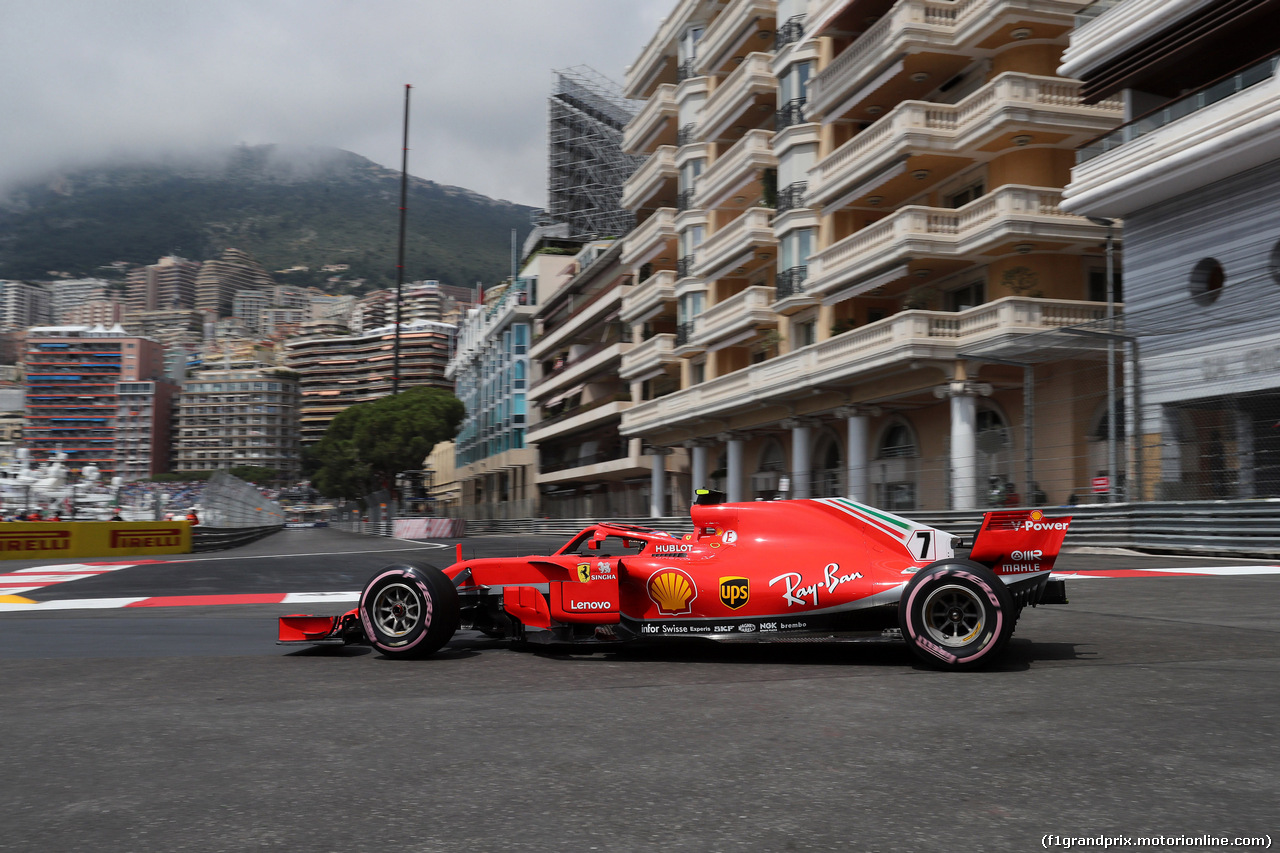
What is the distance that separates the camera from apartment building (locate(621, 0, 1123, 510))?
25312 millimetres

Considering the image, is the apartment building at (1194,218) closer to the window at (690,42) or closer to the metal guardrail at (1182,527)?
the metal guardrail at (1182,527)

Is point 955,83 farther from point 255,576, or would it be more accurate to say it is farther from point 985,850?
point 985,850

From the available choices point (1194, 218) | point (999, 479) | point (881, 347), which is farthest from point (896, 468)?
point (1194, 218)

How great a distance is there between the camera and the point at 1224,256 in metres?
19.4

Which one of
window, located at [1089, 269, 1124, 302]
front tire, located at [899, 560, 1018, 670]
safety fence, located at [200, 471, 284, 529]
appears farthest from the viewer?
safety fence, located at [200, 471, 284, 529]

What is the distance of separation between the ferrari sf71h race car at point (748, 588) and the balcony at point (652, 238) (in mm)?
39476

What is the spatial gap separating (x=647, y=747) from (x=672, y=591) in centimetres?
272

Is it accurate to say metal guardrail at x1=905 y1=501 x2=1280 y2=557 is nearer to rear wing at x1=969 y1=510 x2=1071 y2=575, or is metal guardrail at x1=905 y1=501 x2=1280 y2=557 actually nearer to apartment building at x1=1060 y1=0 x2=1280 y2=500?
apartment building at x1=1060 y1=0 x2=1280 y2=500

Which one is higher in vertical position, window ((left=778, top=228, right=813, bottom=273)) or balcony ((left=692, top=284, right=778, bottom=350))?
window ((left=778, top=228, right=813, bottom=273))

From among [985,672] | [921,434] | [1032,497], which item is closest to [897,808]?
[985,672]

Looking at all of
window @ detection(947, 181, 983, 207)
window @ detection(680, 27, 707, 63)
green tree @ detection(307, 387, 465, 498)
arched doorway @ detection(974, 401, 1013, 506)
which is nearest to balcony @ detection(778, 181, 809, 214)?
window @ detection(947, 181, 983, 207)

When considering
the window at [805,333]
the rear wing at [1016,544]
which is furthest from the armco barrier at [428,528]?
the rear wing at [1016,544]

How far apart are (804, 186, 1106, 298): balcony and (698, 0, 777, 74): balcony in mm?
10873

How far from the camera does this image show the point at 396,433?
261 feet
